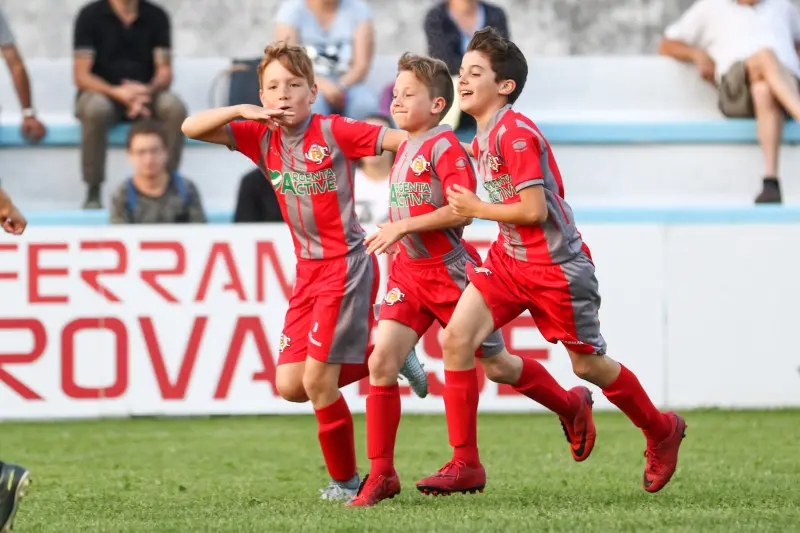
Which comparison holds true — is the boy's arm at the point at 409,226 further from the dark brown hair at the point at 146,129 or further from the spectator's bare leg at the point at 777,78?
the spectator's bare leg at the point at 777,78

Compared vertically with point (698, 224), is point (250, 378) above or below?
below

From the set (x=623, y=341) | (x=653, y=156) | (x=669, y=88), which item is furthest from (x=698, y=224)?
(x=669, y=88)

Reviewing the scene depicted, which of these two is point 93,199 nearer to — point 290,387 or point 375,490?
point 290,387

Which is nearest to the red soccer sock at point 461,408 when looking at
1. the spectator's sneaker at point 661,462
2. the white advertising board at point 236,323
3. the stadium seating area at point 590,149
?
the spectator's sneaker at point 661,462

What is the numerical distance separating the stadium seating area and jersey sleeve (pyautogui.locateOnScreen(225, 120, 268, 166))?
4.47 metres

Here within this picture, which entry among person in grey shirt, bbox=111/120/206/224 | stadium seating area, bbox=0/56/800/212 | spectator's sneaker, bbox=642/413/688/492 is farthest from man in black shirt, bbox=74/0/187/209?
spectator's sneaker, bbox=642/413/688/492

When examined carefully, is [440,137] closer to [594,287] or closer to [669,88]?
[594,287]

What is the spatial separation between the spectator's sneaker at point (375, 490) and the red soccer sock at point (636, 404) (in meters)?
0.82

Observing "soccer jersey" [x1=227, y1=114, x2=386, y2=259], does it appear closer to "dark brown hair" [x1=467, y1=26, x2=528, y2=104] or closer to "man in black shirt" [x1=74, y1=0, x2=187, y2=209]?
"dark brown hair" [x1=467, y1=26, x2=528, y2=104]

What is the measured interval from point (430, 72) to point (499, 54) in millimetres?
247

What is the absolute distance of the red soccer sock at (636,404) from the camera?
189 inches

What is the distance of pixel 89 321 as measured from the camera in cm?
775

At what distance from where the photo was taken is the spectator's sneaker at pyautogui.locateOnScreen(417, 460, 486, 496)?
4523 millimetres

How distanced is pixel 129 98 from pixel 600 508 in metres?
5.49
